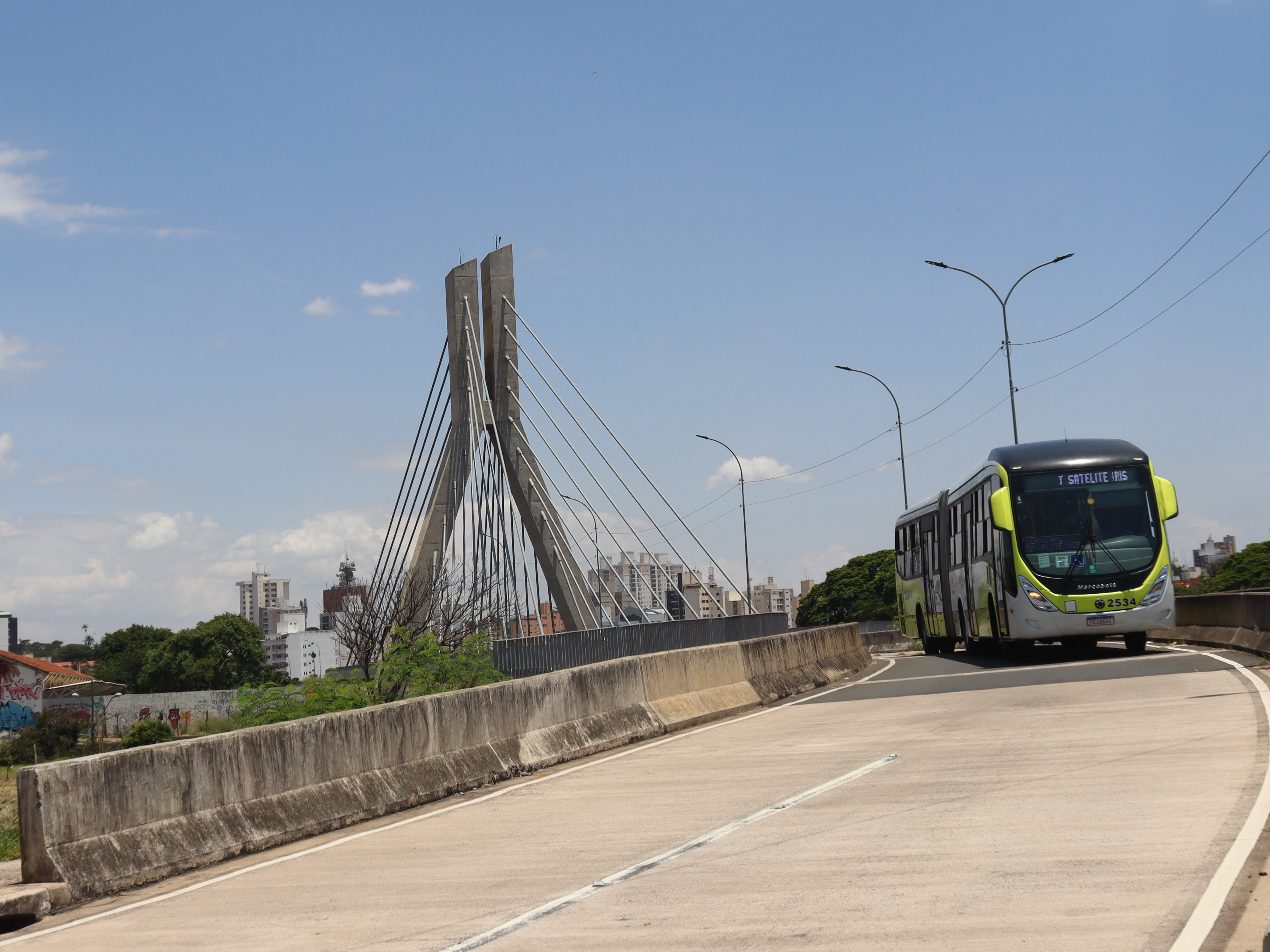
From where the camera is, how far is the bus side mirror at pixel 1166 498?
20547 millimetres

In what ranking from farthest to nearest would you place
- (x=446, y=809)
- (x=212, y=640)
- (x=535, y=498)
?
(x=212, y=640) → (x=535, y=498) → (x=446, y=809)

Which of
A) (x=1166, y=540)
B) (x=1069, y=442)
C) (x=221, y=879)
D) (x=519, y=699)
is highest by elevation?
(x=1069, y=442)

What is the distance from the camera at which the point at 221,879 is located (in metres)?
8.20

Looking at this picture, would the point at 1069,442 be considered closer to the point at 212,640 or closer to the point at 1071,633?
the point at 1071,633

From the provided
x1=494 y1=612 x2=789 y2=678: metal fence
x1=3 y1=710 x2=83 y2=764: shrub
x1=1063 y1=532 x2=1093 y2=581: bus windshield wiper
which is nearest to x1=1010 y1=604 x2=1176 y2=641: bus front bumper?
x1=1063 y1=532 x2=1093 y2=581: bus windshield wiper

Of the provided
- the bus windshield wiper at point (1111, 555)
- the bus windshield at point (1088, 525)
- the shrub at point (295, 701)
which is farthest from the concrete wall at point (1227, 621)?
the shrub at point (295, 701)

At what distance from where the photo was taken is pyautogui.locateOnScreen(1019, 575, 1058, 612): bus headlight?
20.3 metres

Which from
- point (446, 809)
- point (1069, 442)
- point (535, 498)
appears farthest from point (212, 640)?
point (446, 809)

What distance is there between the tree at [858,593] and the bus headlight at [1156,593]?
68.3 metres

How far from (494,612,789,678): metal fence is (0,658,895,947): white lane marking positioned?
957 centimetres

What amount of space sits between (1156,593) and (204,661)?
97.6 meters

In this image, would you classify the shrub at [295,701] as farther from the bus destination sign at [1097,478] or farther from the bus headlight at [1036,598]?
the bus destination sign at [1097,478]

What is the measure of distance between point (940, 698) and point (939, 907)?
11364 mm

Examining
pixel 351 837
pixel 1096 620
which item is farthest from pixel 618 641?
pixel 351 837
